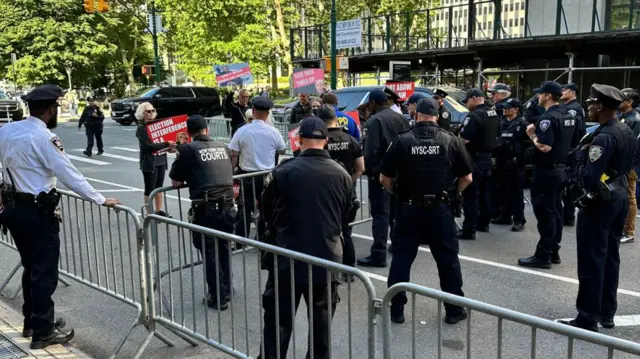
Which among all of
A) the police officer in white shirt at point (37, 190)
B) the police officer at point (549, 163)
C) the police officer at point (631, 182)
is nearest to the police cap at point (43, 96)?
the police officer in white shirt at point (37, 190)

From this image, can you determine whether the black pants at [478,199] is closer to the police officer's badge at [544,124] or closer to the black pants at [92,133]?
the police officer's badge at [544,124]

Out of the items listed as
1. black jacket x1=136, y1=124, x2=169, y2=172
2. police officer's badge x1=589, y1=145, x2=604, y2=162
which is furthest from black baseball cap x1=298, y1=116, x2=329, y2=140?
black jacket x1=136, y1=124, x2=169, y2=172

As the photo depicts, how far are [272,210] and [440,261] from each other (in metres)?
1.67

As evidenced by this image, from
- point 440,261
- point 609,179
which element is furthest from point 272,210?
point 609,179

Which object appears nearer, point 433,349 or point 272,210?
point 272,210

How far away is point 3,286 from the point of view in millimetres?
5816

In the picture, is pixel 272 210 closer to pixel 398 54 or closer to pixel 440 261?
pixel 440 261

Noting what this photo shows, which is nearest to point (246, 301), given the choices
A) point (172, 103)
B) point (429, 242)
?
point (429, 242)

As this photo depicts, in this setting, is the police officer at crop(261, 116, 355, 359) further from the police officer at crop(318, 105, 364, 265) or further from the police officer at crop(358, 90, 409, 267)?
the police officer at crop(358, 90, 409, 267)

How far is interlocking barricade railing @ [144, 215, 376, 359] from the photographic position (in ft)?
10.7

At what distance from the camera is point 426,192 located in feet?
15.3

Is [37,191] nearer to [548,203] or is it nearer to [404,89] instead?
[548,203]

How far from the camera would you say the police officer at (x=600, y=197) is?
14.9ft

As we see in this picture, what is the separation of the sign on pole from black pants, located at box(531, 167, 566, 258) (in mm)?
13950
